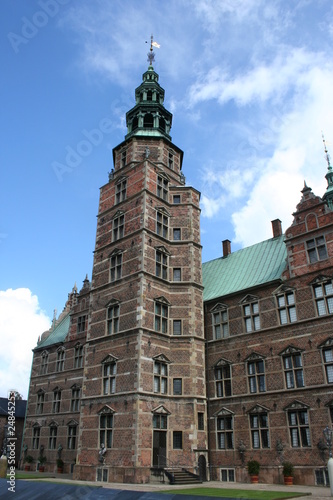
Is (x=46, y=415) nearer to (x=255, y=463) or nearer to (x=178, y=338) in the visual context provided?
(x=178, y=338)

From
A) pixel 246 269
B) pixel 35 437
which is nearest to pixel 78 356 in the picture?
pixel 35 437

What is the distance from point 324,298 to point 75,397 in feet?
70.4

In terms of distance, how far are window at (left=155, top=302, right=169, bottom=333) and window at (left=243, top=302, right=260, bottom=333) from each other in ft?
16.9

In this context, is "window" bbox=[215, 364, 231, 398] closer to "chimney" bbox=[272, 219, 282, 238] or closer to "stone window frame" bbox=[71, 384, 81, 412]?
"chimney" bbox=[272, 219, 282, 238]

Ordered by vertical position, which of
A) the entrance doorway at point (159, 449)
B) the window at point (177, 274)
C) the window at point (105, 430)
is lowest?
the entrance doorway at point (159, 449)

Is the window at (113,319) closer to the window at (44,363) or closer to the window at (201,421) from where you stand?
the window at (201,421)

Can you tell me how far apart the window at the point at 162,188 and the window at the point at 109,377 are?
1273 centimetres

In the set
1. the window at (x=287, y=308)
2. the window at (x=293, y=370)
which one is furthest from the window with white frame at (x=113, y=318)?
the window at (x=293, y=370)

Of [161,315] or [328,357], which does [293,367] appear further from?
[161,315]

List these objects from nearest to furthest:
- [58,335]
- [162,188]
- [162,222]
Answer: [162,222], [162,188], [58,335]

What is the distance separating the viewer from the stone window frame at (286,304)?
25109 mm

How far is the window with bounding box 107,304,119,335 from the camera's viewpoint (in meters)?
27.6

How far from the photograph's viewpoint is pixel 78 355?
1426 inches

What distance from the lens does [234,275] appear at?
31078 mm
